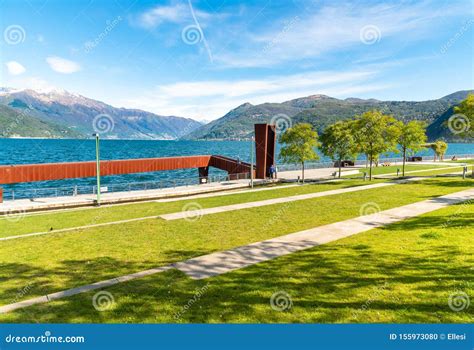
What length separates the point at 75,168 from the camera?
32.1 m

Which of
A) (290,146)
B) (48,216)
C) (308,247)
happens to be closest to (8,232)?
(48,216)

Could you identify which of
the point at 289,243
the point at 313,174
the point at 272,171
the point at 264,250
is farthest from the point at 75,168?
the point at 313,174

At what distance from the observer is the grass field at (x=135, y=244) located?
8.15 meters

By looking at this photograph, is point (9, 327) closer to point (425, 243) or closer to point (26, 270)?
point (26, 270)

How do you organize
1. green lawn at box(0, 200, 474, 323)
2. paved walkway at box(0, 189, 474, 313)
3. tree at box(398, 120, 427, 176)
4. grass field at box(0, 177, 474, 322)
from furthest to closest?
tree at box(398, 120, 427, 176)
grass field at box(0, 177, 474, 322)
paved walkway at box(0, 189, 474, 313)
green lawn at box(0, 200, 474, 323)

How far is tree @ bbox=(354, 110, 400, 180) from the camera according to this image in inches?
1308

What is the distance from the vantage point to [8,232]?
15297 millimetres

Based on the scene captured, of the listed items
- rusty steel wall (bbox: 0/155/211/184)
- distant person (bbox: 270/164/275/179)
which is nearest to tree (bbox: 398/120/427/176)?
distant person (bbox: 270/164/275/179)

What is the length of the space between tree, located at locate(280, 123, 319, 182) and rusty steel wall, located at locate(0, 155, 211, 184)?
44.1ft

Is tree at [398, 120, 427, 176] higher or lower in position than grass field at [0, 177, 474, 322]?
higher

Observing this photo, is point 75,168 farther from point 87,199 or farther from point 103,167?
point 87,199

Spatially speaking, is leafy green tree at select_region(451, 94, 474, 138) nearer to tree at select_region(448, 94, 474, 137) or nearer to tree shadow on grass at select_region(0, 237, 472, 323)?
tree at select_region(448, 94, 474, 137)

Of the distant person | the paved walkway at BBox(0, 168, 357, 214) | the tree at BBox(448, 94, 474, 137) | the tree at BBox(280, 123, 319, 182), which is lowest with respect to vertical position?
the paved walkway at BBox(0, 168, 357, 214)

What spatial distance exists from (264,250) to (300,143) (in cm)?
2827
